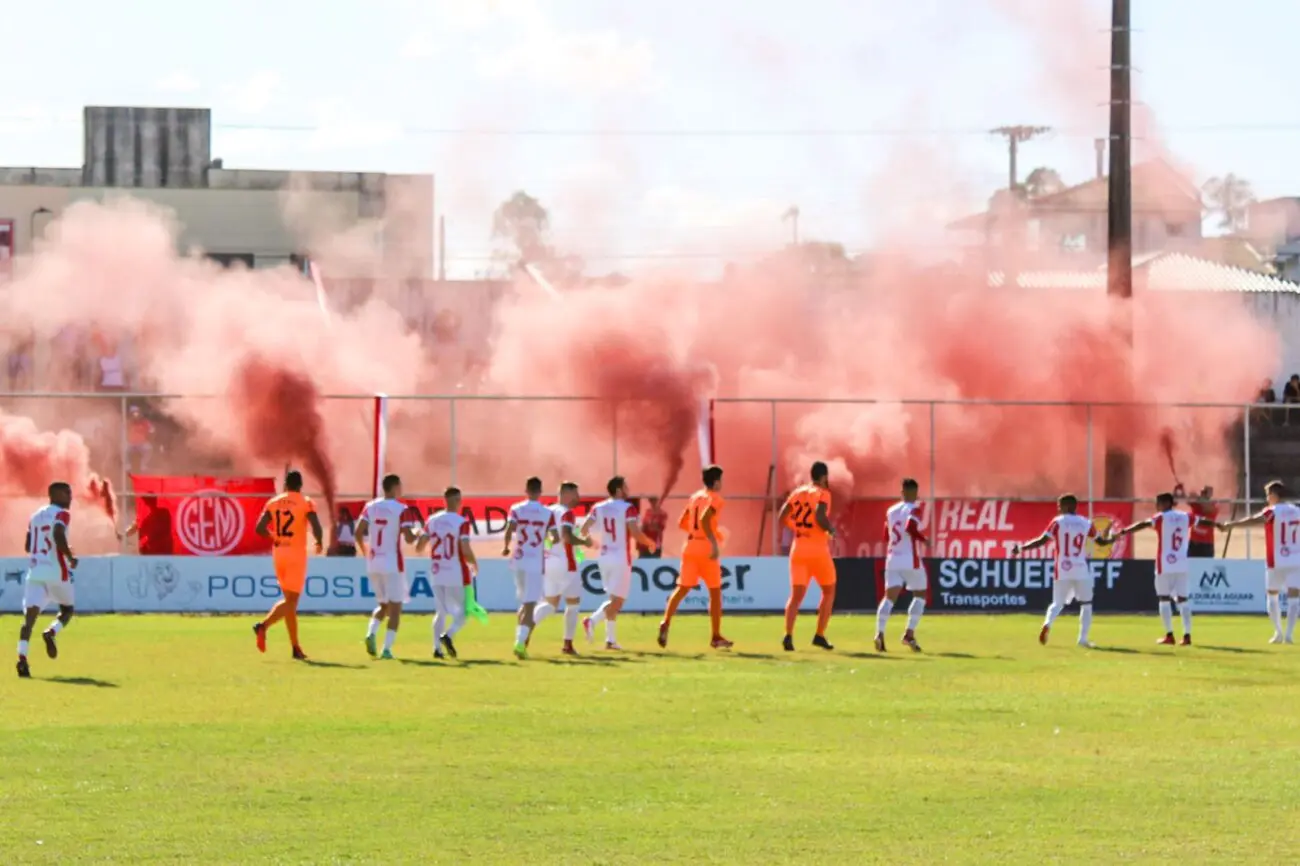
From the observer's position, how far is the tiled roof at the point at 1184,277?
214 feet

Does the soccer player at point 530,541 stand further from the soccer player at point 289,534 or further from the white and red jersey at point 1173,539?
the white and red jersey at point 1173,539

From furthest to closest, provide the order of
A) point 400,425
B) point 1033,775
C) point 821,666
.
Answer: point 400,425 < point 821,666 < point 1033,775

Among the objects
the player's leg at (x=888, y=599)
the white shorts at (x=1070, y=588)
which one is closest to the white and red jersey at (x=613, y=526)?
the player's leg at (x=888, y=599)

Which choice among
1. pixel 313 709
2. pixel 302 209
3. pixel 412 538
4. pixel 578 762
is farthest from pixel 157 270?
pixel 578 762

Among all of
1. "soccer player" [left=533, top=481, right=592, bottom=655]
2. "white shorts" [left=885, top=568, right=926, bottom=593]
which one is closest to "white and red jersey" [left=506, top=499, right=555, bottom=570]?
"soccer player" [left=533, top=481, right=592, bottom=655]

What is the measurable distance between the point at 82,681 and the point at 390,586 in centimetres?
417

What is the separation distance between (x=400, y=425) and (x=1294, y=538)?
71.5 feet

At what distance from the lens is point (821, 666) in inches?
845

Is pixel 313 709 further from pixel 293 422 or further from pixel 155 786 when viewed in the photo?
pixel 293 422

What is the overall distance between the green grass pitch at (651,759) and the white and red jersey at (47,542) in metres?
1.20

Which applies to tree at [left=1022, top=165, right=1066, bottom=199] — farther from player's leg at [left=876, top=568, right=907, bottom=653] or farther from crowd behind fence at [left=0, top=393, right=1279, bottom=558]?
player's leg at [left=876, top=568, right=907, bottom=653]

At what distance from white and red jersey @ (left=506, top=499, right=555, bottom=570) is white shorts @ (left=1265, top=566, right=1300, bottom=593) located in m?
10.3

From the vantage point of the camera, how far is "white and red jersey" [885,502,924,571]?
2428cm

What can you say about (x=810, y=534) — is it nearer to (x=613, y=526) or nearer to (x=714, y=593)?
(x=714, y=593)
